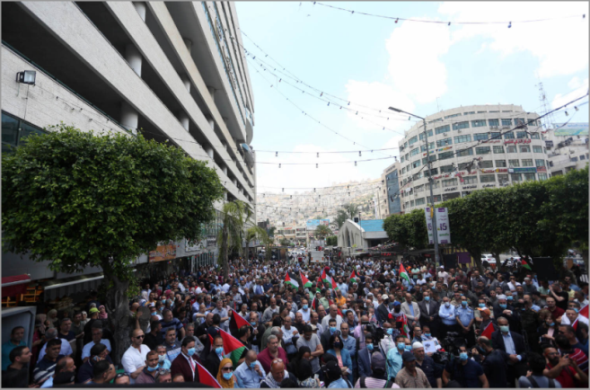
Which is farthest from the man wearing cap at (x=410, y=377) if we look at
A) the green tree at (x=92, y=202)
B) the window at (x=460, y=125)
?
the window at (x=460, y=125)

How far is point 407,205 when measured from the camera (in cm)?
6738

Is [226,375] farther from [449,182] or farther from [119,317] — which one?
[449,182]

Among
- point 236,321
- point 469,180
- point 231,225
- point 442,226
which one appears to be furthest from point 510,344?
point 469,180

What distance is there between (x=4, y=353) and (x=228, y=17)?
33.4 m

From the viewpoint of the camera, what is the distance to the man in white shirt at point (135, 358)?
489 centimetres

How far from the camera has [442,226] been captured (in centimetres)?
1741

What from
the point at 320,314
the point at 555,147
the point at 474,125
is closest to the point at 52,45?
the point at 320,314

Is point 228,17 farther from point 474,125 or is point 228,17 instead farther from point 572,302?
point 474,125

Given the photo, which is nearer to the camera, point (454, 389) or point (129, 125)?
point (454, 389)

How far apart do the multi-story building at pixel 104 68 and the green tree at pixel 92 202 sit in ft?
5.62

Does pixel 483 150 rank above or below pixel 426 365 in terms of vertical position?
above

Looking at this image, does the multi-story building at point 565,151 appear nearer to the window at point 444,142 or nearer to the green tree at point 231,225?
the window at point 444,142

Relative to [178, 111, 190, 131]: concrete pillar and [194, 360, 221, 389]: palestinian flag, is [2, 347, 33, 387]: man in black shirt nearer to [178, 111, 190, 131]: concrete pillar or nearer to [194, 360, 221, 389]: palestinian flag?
[194, 360, 221, 389]: palestinian flag

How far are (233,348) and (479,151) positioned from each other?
60.6m
